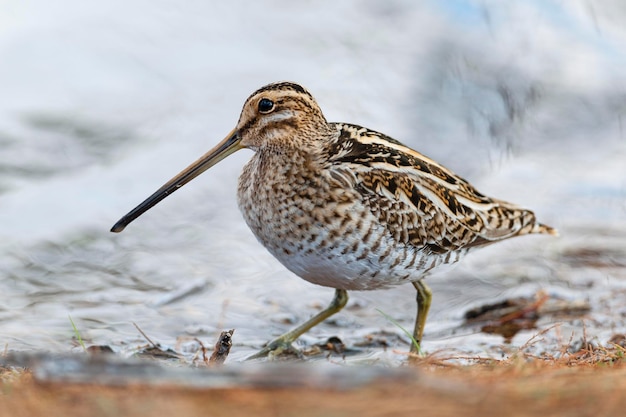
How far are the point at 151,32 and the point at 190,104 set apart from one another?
1.47 m

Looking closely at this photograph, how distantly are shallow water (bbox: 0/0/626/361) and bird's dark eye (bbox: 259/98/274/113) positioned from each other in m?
1.53

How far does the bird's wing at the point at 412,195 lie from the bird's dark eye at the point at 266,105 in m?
0.42

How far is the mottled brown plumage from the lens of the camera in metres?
5.29

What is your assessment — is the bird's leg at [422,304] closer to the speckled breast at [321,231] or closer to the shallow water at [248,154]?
the shallow water at [248,154]

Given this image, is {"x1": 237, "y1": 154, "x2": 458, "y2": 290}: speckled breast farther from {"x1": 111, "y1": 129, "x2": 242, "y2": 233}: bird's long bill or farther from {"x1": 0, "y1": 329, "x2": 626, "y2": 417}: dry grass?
{"x1": 0, "y1": 329, "x2": 626, "y2": 417}: dry grass

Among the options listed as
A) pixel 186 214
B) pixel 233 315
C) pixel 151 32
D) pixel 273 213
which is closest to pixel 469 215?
pixel 273 213

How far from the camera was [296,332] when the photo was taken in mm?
6055

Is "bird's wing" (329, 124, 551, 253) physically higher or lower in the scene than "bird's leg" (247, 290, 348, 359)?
higher

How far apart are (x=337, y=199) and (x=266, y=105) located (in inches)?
27.5

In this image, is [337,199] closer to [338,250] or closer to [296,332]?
[338,250]

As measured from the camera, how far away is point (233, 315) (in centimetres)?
684

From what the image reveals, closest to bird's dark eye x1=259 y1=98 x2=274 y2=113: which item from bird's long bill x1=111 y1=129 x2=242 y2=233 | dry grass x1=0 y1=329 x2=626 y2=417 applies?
bird's long bill x1=111 y1=129 x2=242 y2=233

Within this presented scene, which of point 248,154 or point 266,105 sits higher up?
point 248,154

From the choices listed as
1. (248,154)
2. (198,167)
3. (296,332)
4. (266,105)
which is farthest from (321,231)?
(248,154)
